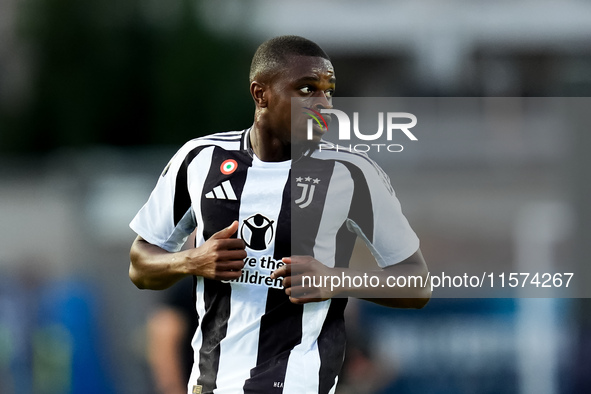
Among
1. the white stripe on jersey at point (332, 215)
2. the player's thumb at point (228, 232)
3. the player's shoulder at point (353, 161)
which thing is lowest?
the player's thumb at point (228, 232)

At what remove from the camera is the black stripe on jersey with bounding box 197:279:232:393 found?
11.0 ft

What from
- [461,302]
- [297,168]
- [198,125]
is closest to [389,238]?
[297,168]

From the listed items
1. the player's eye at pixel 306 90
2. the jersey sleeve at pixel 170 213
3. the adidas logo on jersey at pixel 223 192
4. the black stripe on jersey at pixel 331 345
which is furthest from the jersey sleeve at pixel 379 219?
the jersey sleeve at pixel 170 213

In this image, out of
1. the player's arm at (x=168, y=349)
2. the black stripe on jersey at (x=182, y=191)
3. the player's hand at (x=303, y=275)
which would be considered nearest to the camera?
the player's hand at (x=303, y=275)

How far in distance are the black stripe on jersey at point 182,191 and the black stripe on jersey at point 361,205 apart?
0.66m

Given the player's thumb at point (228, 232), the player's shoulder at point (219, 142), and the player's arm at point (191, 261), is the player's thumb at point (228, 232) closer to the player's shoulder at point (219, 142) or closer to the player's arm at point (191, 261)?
the player's arm at point (191, 261)

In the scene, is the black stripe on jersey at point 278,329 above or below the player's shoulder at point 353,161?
below

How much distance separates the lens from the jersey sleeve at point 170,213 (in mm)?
3512

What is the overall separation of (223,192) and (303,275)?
52 cm

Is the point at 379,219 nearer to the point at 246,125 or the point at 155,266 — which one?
the point at 155,266

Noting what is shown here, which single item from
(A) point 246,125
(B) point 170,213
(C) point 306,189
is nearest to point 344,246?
(C) point 306,189

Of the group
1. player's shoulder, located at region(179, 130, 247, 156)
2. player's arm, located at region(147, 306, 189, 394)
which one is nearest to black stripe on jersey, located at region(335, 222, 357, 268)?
player's shoulder, located at region(179, 130, 247, 156)

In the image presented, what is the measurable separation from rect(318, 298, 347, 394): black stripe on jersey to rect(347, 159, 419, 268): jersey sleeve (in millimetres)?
277

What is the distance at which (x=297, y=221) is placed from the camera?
334 cm
